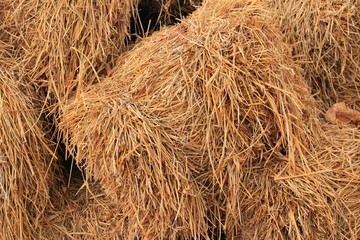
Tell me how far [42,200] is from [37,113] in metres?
0.31

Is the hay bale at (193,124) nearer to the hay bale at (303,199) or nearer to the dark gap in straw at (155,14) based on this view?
the hay bale at (303,199)

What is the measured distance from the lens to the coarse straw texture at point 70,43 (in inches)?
74.6

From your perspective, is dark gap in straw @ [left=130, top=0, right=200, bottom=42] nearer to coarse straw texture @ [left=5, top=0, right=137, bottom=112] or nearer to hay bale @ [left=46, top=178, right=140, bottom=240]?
coarse straw texture @ [left=5, top=0, right=137, bottom=112]

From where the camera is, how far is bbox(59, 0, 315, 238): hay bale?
159cm

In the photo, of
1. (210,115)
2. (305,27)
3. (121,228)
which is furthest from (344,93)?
(121,228)

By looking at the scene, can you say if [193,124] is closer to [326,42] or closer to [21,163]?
[21,163]

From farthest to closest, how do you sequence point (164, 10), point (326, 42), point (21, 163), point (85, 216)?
point (164, 10), point (326, 42), point (85, 216), point (21, 163)

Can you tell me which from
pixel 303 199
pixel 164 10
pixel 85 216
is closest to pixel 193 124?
pixel 303 199

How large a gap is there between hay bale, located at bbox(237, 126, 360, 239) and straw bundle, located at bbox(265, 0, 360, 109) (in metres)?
0.41

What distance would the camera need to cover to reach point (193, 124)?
1.66 metres

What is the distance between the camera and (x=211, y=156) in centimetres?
167

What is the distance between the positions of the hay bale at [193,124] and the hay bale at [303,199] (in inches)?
1.6

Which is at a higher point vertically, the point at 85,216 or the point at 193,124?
the point at 193,124

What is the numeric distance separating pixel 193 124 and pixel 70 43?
57cm
